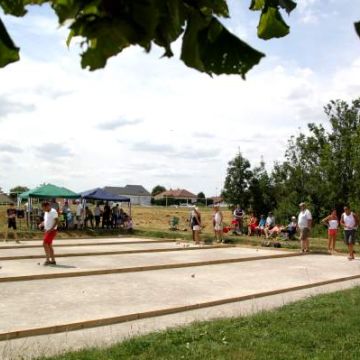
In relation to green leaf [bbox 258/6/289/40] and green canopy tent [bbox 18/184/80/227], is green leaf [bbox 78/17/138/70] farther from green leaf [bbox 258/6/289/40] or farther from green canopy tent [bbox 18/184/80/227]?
green canopy tent [bbox 18/184/80/227]

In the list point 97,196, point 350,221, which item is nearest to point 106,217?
point 97,196

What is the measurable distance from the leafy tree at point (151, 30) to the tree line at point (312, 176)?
27.5m

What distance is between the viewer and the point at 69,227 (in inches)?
1031

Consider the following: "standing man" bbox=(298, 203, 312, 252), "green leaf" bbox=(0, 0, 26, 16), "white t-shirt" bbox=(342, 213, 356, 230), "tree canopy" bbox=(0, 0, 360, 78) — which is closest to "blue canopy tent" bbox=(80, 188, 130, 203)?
"standing man" bbox=(298, 203, 312, 252)

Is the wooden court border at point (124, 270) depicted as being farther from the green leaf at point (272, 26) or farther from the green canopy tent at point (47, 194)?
the green canopy tent at point (47, 194)

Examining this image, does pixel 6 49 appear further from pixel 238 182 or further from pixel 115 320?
pixel 238 182

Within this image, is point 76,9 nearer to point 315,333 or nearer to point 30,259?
point 315,333

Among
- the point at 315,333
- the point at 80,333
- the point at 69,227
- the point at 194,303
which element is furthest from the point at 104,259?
the point at 69,227

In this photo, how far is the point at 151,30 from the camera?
3.63 ft

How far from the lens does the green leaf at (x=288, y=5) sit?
1.86 meters

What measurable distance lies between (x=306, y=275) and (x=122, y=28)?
39.1ft

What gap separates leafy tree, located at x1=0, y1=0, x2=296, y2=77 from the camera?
1085 mm

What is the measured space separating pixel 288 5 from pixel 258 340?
4619 millimetres

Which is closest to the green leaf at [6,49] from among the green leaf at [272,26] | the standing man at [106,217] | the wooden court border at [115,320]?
the green leaf at [272,26]
